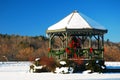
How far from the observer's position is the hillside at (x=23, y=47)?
3469 inches

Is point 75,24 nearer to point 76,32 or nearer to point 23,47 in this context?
point 76,32

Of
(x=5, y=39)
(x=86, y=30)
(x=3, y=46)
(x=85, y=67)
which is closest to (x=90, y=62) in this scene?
(x=85, y=67)

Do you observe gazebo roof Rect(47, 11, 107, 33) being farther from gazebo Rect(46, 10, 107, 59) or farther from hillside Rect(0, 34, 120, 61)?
hillside Rect(0, 34, 120, 61)

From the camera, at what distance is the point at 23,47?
103 meters

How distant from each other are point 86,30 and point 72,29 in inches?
44.3

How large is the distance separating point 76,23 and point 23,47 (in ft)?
239

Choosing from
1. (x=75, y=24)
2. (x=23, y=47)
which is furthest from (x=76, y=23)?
(x=23, y=47)

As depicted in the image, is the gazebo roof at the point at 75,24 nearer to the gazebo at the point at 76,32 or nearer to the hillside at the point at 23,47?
the gazebo at the point at 76,32

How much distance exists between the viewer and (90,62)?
29.8 meters

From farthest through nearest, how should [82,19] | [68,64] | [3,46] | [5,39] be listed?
1. [5,39]
2. [3,46]
3. [82,19]
4. [68,64]

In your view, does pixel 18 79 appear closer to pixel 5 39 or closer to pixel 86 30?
pixel 86 30

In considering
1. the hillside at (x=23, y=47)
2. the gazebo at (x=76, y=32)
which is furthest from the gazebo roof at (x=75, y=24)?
the hillside at (x=23, y=47)

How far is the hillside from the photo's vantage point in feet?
289

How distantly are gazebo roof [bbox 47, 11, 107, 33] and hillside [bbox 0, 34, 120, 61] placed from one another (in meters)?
45.0
